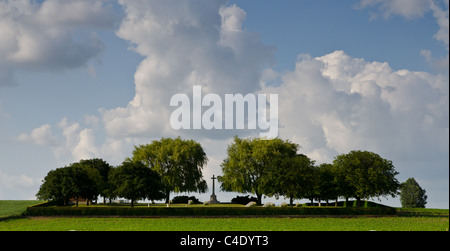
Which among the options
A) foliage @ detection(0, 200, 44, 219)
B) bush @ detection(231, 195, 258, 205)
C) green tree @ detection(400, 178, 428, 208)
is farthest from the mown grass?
green tree @ detection(400, 178, 428, 208)

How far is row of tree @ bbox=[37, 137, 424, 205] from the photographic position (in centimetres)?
5991

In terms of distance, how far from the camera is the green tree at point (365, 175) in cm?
6450

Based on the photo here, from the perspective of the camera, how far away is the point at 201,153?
7594 cm

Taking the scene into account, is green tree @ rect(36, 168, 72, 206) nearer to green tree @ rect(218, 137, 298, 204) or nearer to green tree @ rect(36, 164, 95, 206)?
green tree @ rect(36, 164, 95, 206)

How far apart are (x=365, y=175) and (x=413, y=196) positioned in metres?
27.5

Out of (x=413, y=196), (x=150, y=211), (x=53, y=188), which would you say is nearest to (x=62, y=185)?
(x=53, y=188)

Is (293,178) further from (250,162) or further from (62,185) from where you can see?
(62,185)

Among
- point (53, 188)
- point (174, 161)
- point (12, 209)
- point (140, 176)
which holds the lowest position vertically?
point (12, 209)

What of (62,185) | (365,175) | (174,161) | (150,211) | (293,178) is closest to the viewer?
(150,211)

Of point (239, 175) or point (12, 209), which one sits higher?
point (239, 175)

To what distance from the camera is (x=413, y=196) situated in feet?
286
